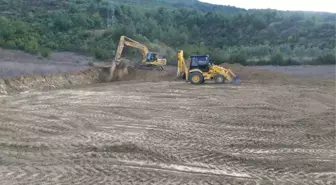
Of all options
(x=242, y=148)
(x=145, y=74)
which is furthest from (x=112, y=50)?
(x=242, y=148)

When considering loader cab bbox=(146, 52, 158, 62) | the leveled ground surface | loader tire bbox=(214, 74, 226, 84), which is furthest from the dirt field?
loader cab bbox=(146, 52, 158, 62)

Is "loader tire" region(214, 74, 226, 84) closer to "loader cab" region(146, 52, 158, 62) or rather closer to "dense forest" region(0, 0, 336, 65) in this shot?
"loader cab" region(146, 52, 158, 62)

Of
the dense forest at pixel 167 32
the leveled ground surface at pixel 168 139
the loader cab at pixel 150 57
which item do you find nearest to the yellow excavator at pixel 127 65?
the loader cab at pixel 150 57

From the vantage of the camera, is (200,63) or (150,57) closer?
(200,63)

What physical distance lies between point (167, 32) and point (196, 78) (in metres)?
36.8

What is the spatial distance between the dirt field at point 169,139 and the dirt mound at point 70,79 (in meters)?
3.28

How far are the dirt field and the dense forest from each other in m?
→ 23.3

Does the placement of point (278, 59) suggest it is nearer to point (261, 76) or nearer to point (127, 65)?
point (261, 76)

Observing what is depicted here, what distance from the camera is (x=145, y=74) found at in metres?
34.7

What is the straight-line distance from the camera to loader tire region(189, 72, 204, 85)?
27.6m

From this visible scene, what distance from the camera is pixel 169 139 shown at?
11977mm

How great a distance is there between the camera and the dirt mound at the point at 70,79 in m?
24.7

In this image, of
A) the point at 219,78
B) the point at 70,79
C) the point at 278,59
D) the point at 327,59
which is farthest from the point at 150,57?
the point at 327,59

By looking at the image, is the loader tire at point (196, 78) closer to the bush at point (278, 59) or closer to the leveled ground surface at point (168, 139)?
the leveled ground surface at point (168, 139)
